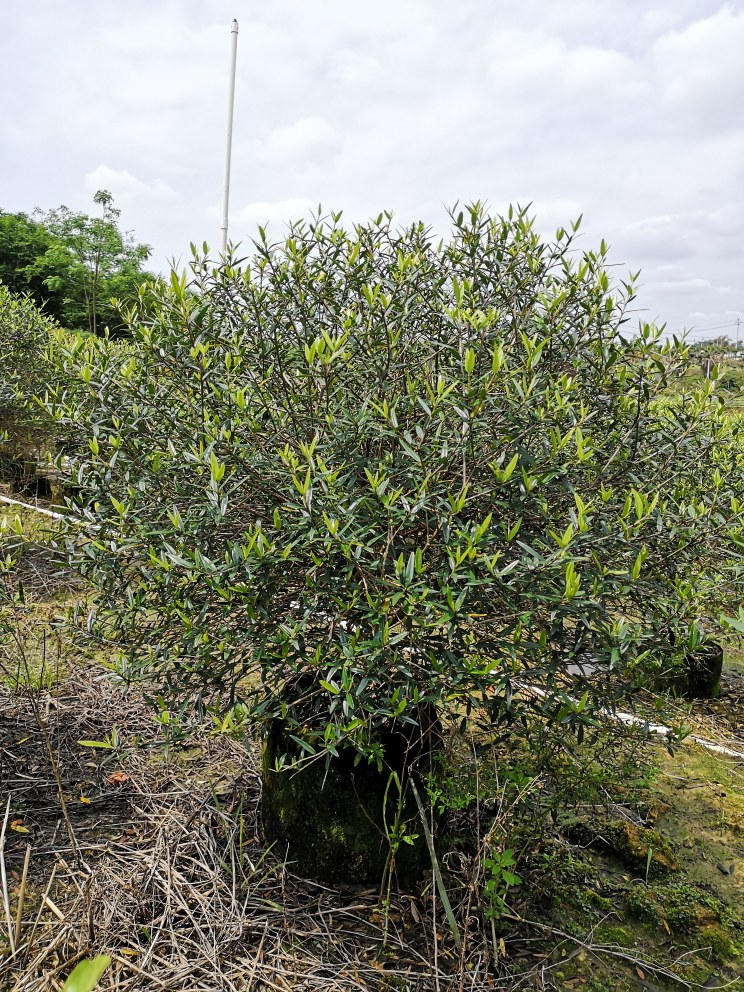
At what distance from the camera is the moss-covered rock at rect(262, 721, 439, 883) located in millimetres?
2441

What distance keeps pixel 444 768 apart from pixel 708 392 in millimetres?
1742

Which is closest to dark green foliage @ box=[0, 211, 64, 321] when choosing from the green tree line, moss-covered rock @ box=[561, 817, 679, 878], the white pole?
the green tree line

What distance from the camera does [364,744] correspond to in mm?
2062

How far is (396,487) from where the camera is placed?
2.27 meters

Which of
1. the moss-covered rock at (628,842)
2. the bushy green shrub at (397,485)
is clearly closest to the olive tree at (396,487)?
the bushy green shrub at (397,485)

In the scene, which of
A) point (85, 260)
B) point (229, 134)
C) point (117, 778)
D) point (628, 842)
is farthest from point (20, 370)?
point (85, 260)

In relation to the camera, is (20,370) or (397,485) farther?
(20,370)

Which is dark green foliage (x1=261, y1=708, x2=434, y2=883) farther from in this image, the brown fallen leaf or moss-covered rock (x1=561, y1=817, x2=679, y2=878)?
the brown fallen leaf

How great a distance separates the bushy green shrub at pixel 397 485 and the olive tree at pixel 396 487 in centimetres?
1

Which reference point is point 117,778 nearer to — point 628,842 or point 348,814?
point 348,814

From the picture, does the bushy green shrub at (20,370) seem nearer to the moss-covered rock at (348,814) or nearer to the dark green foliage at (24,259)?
the moss-covered rock at (348,814)

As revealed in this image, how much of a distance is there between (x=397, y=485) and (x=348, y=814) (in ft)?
3.97

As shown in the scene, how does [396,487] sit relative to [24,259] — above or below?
below

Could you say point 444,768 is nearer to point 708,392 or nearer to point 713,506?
point 713,506
